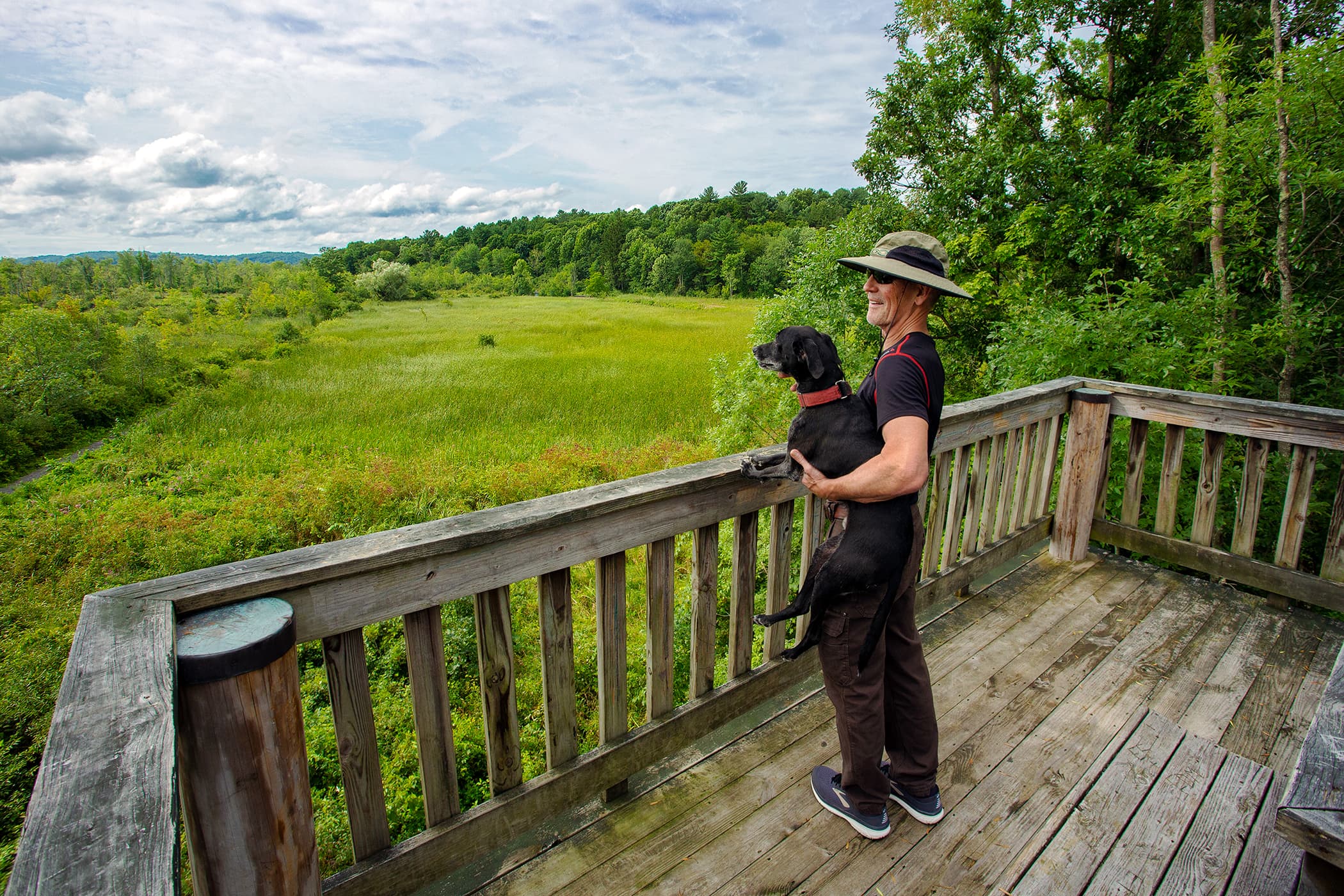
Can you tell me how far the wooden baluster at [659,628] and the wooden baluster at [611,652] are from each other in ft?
0.28

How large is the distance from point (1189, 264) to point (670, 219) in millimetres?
66339

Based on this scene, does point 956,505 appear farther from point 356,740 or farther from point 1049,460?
point 356,740

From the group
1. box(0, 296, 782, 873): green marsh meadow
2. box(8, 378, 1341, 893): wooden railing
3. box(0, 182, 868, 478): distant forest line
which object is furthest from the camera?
box(0, 182, 868, 478): distant forest line

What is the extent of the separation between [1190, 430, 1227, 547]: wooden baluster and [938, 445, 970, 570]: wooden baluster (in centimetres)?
136

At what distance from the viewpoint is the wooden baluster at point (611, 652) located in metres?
1.87

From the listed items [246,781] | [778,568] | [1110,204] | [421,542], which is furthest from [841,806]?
[1110,204]

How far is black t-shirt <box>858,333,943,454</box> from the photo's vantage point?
1.60 metres

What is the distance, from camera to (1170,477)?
3562mm

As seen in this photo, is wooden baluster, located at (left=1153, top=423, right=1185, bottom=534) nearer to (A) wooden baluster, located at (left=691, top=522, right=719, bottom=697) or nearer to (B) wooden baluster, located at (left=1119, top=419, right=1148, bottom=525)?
(B) wooden baluster, located at (left=1119, top=419, right=1148, bottom=525)

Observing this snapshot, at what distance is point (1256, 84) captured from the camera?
5.13m

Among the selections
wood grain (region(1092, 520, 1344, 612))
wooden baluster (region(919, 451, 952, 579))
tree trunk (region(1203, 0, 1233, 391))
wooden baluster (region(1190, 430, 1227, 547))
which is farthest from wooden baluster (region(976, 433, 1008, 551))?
tree trunk (region(1203, 0, 1233, 391))

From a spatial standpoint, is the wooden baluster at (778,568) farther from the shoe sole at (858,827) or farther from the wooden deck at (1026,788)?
the shoe sole at (858,827)

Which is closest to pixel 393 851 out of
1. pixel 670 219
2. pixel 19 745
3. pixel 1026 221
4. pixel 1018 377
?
pixel 19 745

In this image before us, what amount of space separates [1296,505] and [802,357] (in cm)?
308
